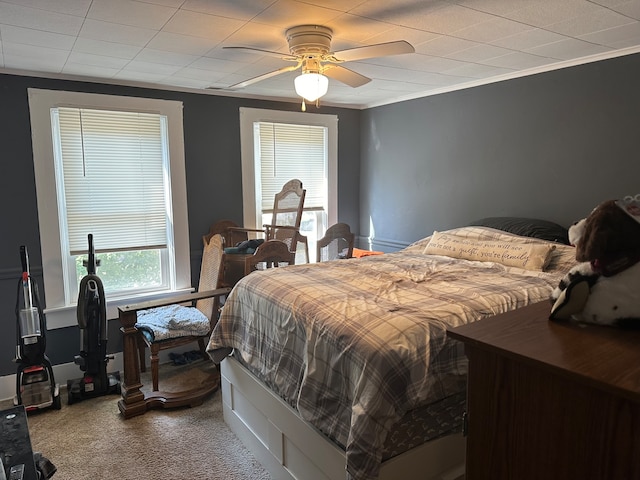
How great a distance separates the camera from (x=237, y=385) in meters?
2.62

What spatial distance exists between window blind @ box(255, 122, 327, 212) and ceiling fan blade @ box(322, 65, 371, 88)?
1.79 m

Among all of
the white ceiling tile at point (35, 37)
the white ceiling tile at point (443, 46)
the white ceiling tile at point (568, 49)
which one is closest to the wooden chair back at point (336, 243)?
the white ceiling tile at point (443, 46)

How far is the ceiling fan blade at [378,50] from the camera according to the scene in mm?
2033

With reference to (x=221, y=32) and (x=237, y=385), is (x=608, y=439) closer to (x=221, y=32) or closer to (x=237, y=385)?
(x=237, y=385)

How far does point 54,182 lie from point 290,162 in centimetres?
206

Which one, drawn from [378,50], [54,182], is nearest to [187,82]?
[54,182]

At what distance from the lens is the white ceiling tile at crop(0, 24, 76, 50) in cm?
226

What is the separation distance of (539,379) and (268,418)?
5.66ft

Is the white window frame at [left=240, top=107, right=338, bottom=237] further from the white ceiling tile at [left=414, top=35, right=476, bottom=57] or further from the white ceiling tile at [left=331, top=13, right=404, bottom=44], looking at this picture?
the white ceiling tile at [left=414, top=35, right=476, bottom=57]

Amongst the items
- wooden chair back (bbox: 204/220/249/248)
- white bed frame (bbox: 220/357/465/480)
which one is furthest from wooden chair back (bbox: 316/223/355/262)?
white bed frame (bbox: 220/357/465/480)

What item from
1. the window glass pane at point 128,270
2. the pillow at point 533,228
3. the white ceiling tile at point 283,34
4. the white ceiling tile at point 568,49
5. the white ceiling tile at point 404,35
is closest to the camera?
the white ceiling tile at point 283,34

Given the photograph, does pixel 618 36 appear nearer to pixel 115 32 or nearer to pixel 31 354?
pixel 115 32

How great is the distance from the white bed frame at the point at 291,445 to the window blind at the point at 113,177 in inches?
62.7

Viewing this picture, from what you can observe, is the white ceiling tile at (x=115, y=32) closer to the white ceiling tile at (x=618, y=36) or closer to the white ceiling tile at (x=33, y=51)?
the white ceiling tile at (x=33, y=51)
